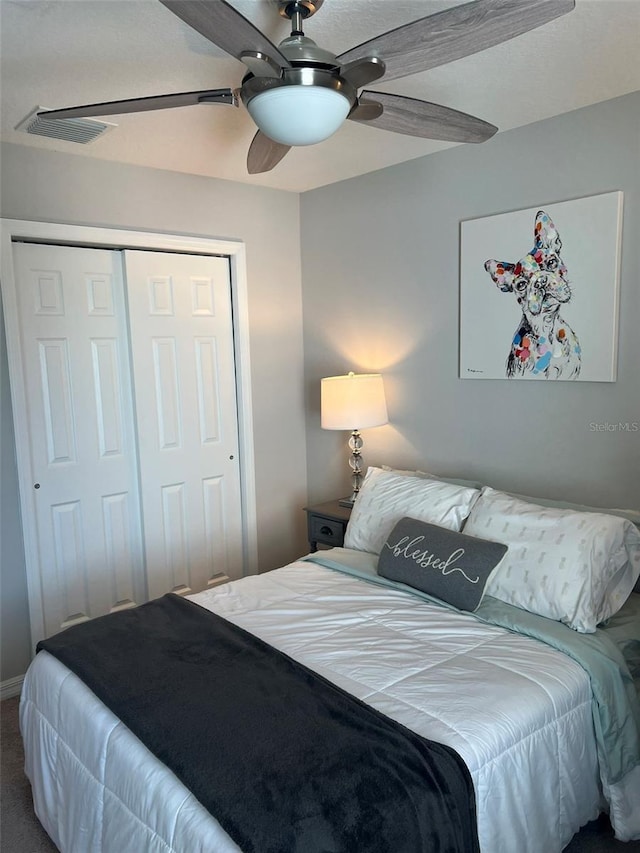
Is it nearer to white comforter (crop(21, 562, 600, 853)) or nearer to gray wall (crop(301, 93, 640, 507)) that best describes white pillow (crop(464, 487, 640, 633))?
white comforter (crop(21, 562, 600, 853))

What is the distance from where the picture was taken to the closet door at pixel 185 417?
337 centimetres

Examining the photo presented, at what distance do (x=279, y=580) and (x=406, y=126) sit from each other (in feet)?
5.74

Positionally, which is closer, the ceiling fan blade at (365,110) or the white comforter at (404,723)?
the white comforter at (404,723)

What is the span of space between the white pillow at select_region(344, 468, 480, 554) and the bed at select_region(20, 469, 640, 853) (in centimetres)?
9

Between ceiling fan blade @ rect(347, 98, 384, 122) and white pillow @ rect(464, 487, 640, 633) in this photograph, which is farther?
white pillow @ rect(464, 487, 640, 633)

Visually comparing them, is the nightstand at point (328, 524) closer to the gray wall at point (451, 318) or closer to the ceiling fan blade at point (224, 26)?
the gray wall at point (451, 318)

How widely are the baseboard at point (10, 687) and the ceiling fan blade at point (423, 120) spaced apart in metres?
2.83

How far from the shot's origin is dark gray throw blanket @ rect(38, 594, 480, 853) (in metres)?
1.37

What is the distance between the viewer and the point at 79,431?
3170 millimetres

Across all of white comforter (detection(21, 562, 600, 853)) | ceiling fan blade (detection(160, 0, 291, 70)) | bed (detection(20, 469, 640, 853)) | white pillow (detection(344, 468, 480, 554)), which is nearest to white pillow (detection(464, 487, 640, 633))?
bed (detection(20, 469, 640, 853))

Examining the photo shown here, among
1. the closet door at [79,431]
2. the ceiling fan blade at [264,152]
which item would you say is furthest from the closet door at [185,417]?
the ceiling fan blade at [264,152]

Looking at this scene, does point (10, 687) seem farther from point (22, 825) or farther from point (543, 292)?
point (543, 292)

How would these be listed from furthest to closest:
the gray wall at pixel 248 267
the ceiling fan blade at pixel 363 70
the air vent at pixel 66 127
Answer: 1. the gray wall at pixel 248 267
2. the air vent at pixel 66 127
3. the ceiling fan blade at pixel 363 70

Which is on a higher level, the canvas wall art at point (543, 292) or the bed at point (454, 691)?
the canvas wall art at point (543, 292)
